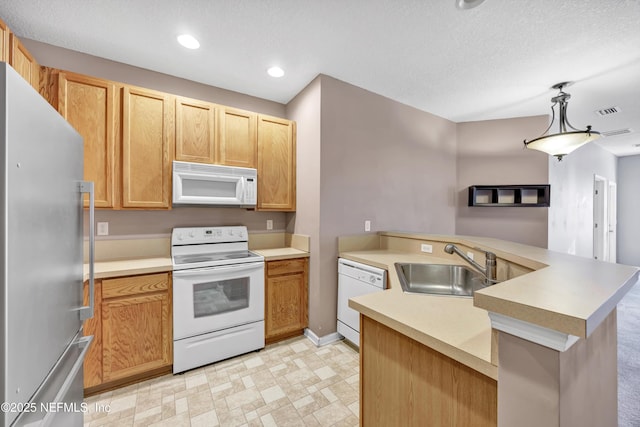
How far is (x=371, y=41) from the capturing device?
2057 mm

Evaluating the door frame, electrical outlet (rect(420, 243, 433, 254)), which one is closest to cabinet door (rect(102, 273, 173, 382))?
electrical outlet (rect(420, 243, 433, 254))

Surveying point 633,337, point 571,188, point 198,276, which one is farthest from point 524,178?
point 198,276

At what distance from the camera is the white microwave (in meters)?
2.28

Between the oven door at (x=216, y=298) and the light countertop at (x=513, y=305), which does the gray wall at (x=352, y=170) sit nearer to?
the oven door at (x=216, y=298)

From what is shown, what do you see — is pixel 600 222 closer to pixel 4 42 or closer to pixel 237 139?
pixel 237 139

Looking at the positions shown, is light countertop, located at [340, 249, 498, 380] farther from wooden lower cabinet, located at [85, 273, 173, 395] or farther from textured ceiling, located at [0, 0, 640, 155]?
textured ceiling, located at [0, 0, 640, 155]

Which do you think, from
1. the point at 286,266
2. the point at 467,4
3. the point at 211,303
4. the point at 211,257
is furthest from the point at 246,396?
the point at 467,4

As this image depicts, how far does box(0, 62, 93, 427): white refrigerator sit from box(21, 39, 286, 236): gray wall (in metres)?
1.46

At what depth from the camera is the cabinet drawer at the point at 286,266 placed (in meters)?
2.46

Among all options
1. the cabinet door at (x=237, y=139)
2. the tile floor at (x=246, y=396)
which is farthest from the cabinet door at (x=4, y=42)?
the tile floor at (x=246, y=396)

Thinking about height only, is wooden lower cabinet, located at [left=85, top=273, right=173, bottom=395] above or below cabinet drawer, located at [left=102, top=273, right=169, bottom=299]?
below

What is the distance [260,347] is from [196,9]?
9.03 feet

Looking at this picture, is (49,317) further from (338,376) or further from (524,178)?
(524,178)

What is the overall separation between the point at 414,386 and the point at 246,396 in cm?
139
